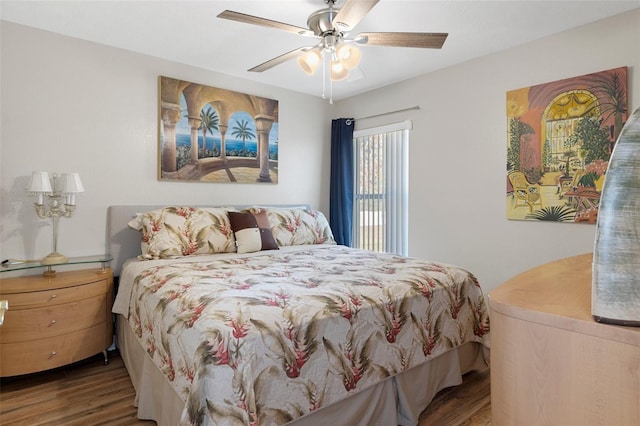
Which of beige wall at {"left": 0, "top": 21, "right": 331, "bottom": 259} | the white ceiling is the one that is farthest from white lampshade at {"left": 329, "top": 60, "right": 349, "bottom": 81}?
beige wall at {"left": 0, "top": 21, "right": 331, "bottom": 259}

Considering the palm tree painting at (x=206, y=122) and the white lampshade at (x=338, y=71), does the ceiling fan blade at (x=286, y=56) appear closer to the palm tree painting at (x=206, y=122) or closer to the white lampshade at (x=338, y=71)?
the white lampshade at (x=338, y=71)

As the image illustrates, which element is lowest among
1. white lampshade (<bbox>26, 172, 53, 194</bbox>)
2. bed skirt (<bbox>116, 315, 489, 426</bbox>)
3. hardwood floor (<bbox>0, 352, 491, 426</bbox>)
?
hardwood floor (<bbox>0, 352, 491, 426</bbox>)

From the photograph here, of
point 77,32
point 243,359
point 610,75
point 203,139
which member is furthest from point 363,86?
Answer: point 243,359

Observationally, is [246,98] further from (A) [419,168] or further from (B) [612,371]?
(B) [612,371]

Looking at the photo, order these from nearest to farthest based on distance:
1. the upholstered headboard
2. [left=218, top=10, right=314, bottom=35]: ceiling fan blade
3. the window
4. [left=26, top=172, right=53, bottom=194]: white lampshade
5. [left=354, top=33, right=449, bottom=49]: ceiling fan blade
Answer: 1. [left=218, top=10, right=314, bottom=35]: ceiling fan blade
2. [left=354, top=33, right=449, bottom=49]: ceiling fan blade
3. [left=26, top=172, right=53, bottom=194]: white lampshade
4. the upholstered headboard
5. the window

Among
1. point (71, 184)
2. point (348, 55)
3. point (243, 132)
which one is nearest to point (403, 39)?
point (348, 55)

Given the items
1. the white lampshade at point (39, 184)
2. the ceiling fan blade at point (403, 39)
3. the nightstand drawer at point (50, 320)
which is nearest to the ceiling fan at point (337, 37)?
the ceiling fan blade at point (403, 39)

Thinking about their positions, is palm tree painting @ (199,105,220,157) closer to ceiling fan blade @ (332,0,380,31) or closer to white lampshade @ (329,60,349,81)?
white lampshade @ (329,60,349,81)

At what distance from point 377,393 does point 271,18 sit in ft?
7.80

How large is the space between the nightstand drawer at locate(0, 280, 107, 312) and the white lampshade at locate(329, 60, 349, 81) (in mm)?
2179

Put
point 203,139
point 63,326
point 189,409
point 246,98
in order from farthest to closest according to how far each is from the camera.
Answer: point 246,98
point 203,139
point 63,326
point 189,409

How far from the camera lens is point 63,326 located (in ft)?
7.68

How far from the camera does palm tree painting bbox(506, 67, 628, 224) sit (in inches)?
95.2

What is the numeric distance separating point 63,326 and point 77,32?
2.12m
